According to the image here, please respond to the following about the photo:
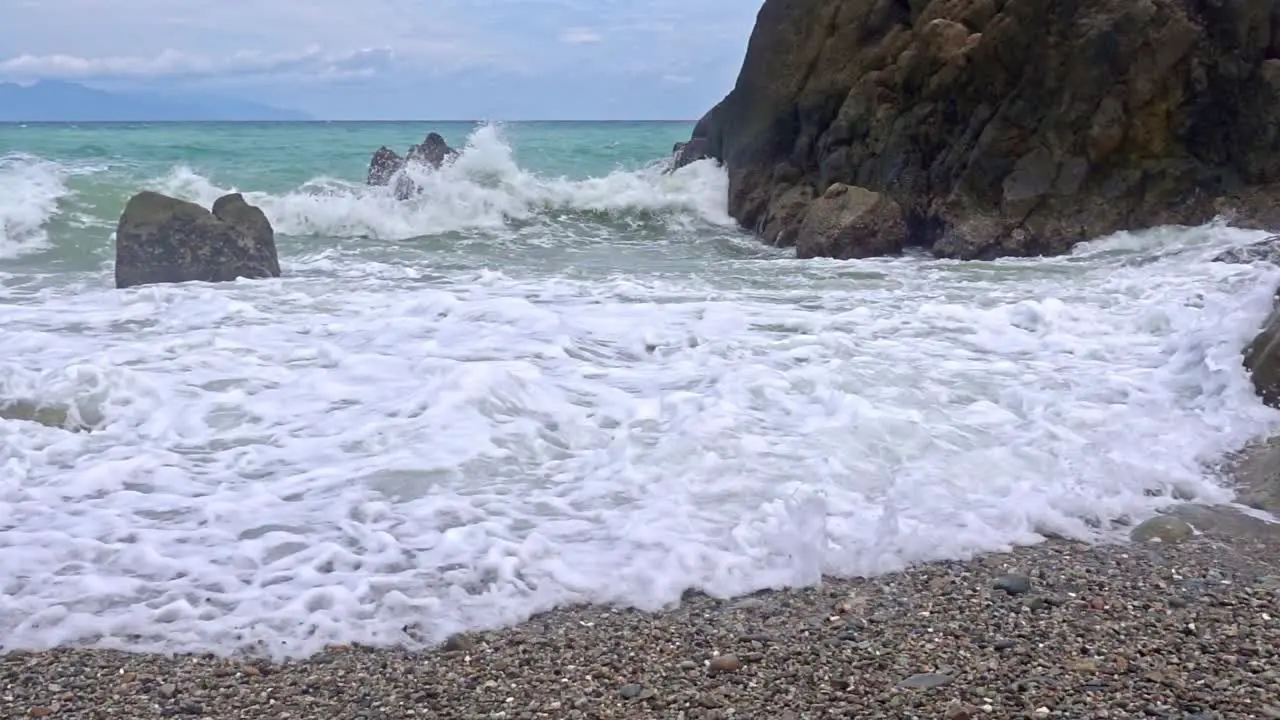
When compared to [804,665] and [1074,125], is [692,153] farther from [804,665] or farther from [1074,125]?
[804,665]

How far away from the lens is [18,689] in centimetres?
313

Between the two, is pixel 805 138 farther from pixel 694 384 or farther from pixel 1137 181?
pixel 694 384

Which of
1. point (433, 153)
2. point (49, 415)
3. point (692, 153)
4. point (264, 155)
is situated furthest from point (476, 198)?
point (264, 155)

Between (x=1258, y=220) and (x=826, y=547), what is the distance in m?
9.78

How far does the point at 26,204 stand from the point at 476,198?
5648 millimetres

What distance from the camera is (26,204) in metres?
13.9

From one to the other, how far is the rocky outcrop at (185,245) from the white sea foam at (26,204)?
9.47ft

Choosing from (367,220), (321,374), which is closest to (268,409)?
(321,374)

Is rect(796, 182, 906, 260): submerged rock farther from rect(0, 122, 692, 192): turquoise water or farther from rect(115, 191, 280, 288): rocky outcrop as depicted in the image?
rect(0, 122, 692, 192): turquoise water

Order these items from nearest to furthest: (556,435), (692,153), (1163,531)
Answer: (1163,531) → (556,435) → (692,153)

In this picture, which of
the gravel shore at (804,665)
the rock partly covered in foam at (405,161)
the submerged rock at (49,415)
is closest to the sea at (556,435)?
the submerged rock at (49,415)

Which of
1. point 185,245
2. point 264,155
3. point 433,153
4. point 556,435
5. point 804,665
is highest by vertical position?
point 433,153

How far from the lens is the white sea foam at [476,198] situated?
48.9ft

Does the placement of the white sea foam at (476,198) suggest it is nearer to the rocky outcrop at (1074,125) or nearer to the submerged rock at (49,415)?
the rocky outcrop at (1074,125)
